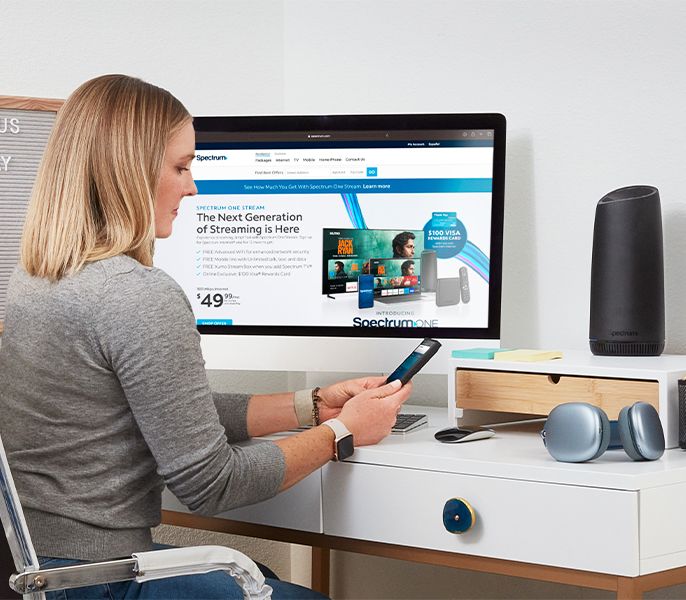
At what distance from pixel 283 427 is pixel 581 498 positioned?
536 millimetres

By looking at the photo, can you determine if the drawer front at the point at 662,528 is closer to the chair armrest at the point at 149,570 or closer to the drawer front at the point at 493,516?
the drawer front at the point at 493,516

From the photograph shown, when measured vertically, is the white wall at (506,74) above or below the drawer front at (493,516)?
above

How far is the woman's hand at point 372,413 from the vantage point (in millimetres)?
1424

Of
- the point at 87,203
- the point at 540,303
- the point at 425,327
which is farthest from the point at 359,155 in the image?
the point at 87,203

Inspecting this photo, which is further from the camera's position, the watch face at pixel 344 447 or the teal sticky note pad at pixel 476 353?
the teal sticky note pad at pixel 476 353

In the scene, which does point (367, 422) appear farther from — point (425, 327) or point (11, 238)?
point (11, 238)

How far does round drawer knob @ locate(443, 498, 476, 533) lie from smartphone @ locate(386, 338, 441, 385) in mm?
248

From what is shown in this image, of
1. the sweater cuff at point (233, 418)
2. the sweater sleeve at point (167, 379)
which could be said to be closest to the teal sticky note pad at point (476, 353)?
the sweater cuff at point (233, 418)

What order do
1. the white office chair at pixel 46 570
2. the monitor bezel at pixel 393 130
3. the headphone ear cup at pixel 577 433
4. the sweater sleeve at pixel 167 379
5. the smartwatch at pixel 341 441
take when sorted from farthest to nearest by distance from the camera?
the monitor bezel at pixel 393 130
the smartwatch at pixel 341 441
the headphone ear cup at pixel 577 433
the sweater sleeve at pixel 167 379
the white office chair at pixel 46 570

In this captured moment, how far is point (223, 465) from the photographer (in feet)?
4.01

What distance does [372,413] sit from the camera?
1.43m

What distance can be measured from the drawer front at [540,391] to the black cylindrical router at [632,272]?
0.57 ft

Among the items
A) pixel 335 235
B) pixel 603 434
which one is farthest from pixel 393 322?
pixel 603 434

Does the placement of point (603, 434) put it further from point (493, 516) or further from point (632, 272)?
point (632, 272)
